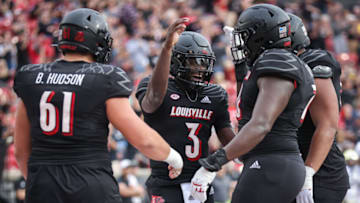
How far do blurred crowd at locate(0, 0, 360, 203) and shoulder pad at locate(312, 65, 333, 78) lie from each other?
5324 millimetres

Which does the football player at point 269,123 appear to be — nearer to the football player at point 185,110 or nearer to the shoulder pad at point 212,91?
the football player at point 185,110

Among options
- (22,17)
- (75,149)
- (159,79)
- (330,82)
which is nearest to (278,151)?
(330,82)

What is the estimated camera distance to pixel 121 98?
351 cm

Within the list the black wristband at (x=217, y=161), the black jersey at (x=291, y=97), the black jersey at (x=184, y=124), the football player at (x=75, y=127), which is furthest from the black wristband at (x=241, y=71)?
the football player at (x=75, y=127)

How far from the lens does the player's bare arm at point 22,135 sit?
146 inches

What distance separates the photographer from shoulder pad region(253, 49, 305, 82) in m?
3.60

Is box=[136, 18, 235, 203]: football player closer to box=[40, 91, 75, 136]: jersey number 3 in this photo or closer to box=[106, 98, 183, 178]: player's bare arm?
box=[106, 98, 183, 178]: player's bare arm

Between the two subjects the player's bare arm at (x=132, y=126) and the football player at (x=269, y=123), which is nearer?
the player's bare arm at (x=132, y=126)

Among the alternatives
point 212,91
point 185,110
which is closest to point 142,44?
point 212,91

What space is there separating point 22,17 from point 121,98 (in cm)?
947

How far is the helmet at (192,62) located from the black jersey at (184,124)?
0.12m

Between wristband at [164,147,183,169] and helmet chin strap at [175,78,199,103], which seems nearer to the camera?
wristband at [164,147,183,169]

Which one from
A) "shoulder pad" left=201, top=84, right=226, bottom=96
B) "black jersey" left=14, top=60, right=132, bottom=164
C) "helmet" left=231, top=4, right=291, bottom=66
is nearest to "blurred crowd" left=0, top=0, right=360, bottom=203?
"shoulder pad" left=201, top=84, right=226, bottom=96

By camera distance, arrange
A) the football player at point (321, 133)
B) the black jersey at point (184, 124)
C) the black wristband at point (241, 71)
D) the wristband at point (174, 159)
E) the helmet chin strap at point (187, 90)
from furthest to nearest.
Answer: the black wristband at point (241, 71) < the helmet chin strap at point (187, 90) < the black jersey at point (184, 124) < the football player at point (321, 133) < the wristband at point (174, 159)
